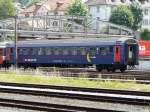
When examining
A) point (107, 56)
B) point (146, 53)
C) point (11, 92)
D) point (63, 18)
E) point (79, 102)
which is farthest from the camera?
point (63, 18)

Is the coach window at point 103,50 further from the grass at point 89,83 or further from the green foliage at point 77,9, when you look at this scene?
the green foliage at point 77,9

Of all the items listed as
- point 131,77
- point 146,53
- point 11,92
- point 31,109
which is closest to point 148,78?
point 131,77

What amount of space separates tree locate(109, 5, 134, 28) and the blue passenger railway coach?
239 feet

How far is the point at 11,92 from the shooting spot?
2192 centimetres

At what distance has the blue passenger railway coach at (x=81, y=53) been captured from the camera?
40594 mm

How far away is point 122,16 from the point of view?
121625mm

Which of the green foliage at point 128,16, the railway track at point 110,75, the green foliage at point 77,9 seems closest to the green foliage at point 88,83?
the railway track at point 110,75

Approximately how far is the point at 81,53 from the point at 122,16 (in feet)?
262

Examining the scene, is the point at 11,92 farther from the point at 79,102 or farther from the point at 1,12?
the point at 1,12

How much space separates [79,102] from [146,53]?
172 ft

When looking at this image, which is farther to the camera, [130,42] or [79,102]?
[130,42]

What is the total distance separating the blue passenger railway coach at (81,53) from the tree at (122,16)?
72989mm

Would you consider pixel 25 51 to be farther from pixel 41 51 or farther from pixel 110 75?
pixel 110 75

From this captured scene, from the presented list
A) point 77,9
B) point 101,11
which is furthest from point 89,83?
point 101,11
